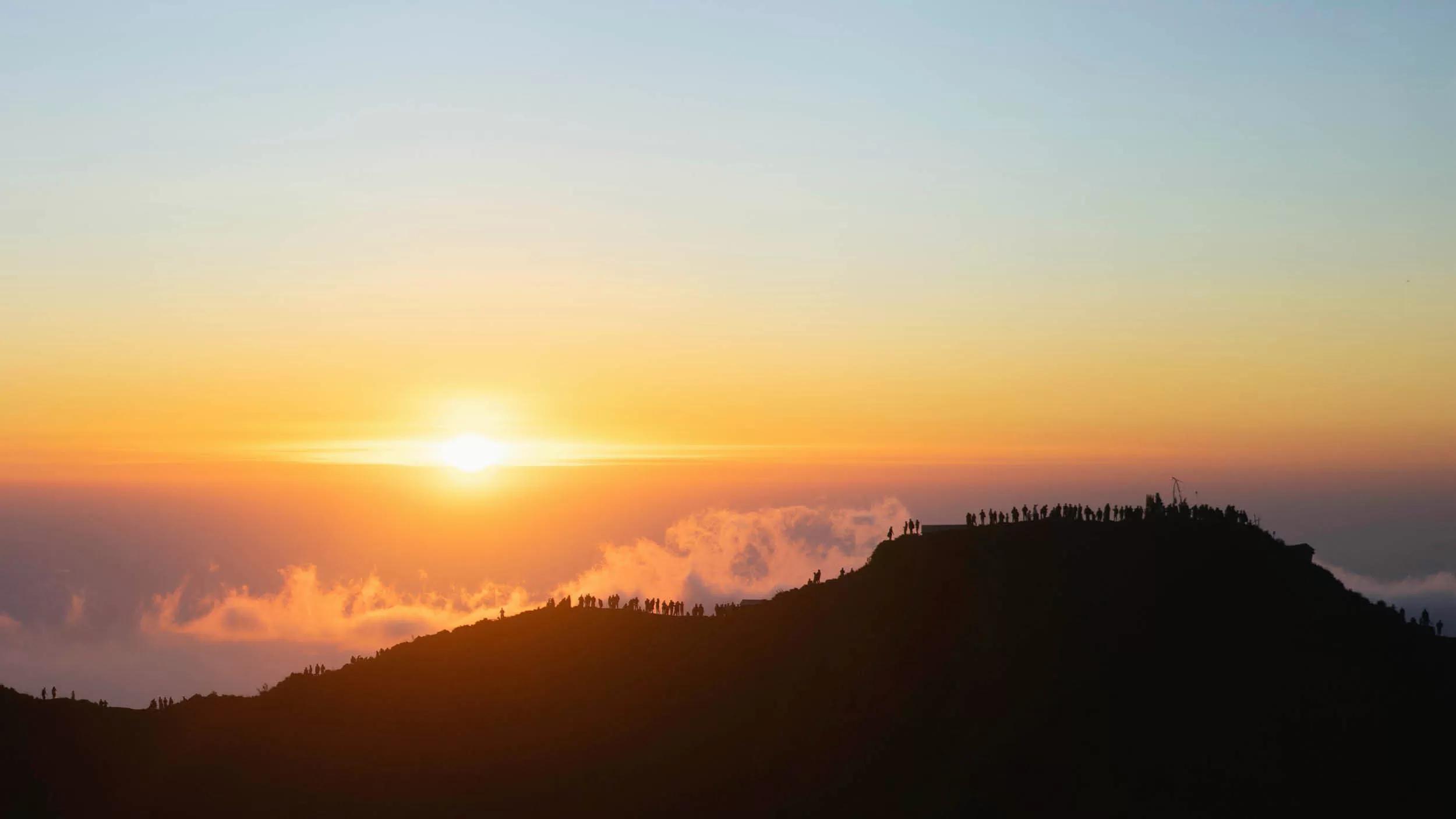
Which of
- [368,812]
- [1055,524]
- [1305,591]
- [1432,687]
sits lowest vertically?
[368,812]

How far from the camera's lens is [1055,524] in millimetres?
59062

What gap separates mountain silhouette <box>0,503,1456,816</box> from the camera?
45875mm

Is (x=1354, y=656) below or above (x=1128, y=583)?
below

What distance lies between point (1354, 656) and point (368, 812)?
44624 millimetres

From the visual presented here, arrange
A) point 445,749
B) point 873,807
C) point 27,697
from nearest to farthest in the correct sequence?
1. point 873,807
2. point 445,749
3. point 27,697

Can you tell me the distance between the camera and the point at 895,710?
52.3 meters

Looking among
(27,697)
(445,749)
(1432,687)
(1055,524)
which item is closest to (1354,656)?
(1432,687)

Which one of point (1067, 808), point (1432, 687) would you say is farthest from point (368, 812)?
point (1432, 687)

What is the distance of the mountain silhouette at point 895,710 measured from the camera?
1806 inches

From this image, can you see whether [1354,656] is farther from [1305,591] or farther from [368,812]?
[368,812]

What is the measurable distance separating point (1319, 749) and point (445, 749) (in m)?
40.9

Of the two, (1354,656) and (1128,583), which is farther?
(1128,583)

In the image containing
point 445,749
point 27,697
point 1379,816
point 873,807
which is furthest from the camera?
point 27,697

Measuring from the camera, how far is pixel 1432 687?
1921 inches
